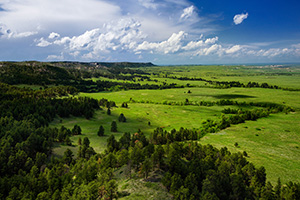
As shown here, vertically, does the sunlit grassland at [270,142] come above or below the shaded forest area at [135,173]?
below

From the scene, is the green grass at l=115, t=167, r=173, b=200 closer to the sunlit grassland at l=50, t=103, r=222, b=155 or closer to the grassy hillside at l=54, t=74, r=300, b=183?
the grassy hillside at l=54, t=74, r=300, b=183

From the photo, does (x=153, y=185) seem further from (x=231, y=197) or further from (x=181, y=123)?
(x=181, y=123)

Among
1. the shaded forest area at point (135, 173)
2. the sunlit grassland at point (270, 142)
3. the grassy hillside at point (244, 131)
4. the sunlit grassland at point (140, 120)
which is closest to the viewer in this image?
the shaded forest area at point (135, 173)

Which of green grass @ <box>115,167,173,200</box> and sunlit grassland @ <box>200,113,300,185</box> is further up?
green grass @ <box>115,167,173,200</box>

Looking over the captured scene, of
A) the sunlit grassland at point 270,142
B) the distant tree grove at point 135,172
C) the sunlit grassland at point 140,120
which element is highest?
the distant tree grove at point 135,172

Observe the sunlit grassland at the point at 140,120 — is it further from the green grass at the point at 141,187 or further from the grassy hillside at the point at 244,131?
the green grass at the point at 141,187

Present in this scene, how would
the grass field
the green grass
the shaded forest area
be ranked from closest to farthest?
1. the green grass
2. the shaded forest area
3. the grass field

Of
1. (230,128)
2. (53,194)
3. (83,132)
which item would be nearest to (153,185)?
(53,194)

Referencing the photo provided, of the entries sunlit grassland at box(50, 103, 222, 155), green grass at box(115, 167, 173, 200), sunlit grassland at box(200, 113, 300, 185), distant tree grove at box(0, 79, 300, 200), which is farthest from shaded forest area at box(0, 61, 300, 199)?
sunlit grassland at box(50, 103, 222, 155)

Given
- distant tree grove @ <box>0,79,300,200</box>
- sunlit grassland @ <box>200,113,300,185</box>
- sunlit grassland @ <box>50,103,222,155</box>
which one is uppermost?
distant tree grove @ <box>0,79,300,200</box>

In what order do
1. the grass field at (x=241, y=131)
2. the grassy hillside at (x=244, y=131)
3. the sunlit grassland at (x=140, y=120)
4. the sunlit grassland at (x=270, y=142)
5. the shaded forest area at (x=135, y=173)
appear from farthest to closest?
the sunlit grassland at (x=140, y=120) < the grassy hillside at (x=244, y=131) < the grass field at (x=241, y=131) < the sunlit grassland at (x=270, y=142) < the shaded forest area at (x=135, y=173)

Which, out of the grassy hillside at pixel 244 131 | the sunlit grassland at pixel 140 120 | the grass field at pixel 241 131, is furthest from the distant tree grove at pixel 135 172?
the sunlit grassland at pixel 140 120

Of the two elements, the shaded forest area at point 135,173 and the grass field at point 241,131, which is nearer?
the shaded forest area at point 135,173

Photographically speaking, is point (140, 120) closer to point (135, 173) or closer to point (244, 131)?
point (244, 131)
